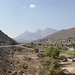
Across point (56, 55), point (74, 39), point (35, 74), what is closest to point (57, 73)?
point (35, 74)

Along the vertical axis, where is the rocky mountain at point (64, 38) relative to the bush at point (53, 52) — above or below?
above

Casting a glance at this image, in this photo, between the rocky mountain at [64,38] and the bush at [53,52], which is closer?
the bush at [53,52]

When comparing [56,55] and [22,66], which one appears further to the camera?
[56,55]

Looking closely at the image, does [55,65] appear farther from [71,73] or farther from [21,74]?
[21,74]

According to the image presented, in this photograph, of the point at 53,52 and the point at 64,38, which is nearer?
the point at 53,52

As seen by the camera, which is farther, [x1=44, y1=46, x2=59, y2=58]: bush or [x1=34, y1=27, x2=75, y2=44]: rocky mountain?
[x1=34, y1=27, x2=75, y2=44]: rocky mountain

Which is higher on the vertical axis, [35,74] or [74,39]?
[74,39]

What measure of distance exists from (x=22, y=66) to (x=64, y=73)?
4.79 m

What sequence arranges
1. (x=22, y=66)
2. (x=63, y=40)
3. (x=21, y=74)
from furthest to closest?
(x=63, y=40) < (x=22, y=66) < (x=21, y=74)

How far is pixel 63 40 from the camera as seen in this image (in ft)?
346

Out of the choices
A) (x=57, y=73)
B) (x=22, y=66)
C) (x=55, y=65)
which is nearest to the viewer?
(x=57, y=73)

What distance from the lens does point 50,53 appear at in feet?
75.9

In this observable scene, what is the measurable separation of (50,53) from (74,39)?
79.0 metres

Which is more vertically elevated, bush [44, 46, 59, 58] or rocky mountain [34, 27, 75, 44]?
rocky mountain [34, 27, 75, 44]
